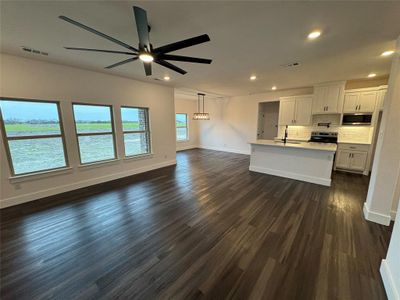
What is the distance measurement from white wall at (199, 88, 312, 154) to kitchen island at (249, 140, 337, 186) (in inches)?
101

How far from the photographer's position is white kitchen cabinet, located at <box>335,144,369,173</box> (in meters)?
4.80

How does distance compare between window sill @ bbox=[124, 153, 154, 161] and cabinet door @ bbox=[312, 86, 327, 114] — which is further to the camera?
cabinet door @ bbox=[312, 86, 327, 114]

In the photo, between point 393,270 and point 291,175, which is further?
point 291,175

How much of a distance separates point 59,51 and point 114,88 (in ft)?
5.14

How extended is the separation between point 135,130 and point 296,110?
5.62 meters

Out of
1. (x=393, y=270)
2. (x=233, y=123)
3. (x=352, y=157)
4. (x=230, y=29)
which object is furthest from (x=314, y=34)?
(x=233, y=123)

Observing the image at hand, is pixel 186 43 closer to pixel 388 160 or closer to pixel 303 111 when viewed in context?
pixel 388 160

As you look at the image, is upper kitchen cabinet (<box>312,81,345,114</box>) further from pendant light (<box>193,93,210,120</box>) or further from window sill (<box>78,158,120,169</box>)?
window sill (<box>78,158,120,169</box>)

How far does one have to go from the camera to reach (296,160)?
4516 millimetres

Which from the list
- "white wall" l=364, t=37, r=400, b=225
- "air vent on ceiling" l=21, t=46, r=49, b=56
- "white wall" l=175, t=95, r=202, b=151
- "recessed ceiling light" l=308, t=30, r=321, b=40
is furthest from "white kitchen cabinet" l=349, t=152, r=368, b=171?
"air vent on ceiling" l=21, t=46, r=49, b=56

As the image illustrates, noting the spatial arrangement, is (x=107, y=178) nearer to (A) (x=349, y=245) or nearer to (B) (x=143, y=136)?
(B) (x=143, y=136)

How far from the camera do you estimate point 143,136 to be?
215 inches

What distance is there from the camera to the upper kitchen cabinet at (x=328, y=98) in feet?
16.5

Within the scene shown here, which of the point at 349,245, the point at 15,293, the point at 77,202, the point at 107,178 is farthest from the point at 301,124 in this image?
the point at 15,293
